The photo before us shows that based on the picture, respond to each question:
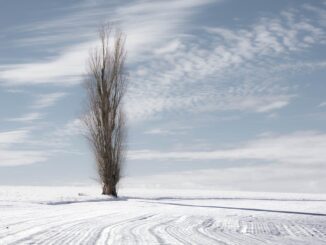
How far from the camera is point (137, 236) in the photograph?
6.06 m

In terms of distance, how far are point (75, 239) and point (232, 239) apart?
68.3 inches

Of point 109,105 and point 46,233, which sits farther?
point 109,105

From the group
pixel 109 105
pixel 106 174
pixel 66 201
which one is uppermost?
pixel 109 105

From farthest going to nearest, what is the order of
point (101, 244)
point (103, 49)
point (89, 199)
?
1. point (103, 49)
2. point (89, 199)
3. point (101, 244)

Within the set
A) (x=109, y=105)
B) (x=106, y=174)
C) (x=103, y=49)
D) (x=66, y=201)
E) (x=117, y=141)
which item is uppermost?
(x=103, y=49)

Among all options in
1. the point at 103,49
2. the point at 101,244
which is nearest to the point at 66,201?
the point at 103,49

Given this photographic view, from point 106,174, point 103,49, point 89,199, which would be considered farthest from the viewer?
point 103,49

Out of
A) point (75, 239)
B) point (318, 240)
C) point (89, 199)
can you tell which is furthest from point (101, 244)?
point (89, 199)

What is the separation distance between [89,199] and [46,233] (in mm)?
15680

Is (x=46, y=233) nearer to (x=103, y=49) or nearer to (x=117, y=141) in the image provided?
(x=117, y=141)

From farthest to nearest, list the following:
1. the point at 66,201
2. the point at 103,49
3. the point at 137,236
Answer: the point at 103,49, the point at 66,201, the point at 137,236

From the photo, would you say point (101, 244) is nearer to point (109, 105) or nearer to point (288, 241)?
point (288, 241)

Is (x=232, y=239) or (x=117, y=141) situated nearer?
(x=232, y=239)

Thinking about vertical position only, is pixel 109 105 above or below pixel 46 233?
above
